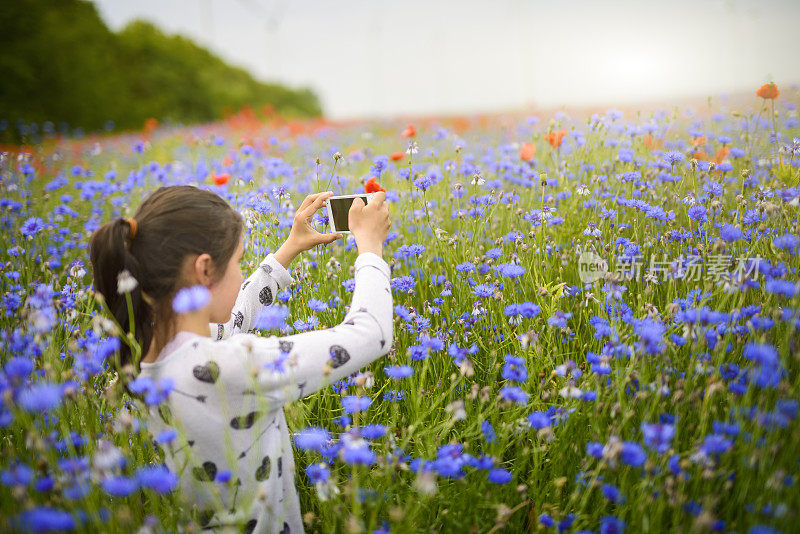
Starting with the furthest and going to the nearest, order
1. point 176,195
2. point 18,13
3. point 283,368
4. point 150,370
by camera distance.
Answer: point 18,13, point 176,195, point 150,370, point 283,368

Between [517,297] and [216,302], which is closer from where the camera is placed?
[216,302]

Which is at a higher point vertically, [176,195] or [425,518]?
[176,195]

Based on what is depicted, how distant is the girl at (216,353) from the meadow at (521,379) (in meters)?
0.08

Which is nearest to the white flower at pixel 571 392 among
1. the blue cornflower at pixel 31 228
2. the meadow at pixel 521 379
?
the meadow at pixel 521 379

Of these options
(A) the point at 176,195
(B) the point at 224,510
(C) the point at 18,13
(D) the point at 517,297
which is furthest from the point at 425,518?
(C) the point at 18,13

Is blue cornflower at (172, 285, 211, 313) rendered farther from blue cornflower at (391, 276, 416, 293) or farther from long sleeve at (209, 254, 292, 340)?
blue cornflower at (391, 276, 416, 293)

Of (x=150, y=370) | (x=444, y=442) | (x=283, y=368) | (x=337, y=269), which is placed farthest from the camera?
(x=337, y=269)

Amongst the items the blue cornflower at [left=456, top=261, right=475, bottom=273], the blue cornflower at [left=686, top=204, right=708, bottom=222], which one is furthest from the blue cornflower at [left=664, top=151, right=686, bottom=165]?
the blue cornflower at [left=456, top=261, right=475, bottom=273]

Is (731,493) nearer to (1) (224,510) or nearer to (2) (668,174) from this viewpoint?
(1) (224,510)

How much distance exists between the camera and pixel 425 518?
5.18 feet

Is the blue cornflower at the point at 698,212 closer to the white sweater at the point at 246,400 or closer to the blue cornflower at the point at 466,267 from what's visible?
the blue cornflower at the point at 466,267

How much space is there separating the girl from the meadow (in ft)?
0.28

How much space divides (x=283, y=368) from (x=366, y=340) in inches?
9.4

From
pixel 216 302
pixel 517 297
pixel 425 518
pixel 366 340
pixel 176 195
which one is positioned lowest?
pixel 425 518
